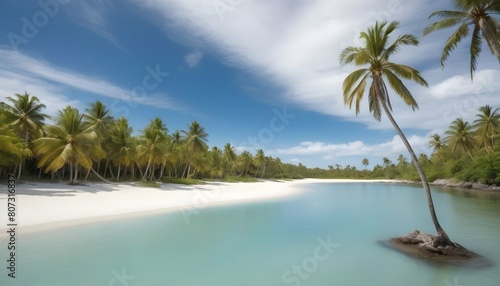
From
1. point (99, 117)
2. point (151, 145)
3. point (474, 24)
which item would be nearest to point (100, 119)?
point (99, 117)

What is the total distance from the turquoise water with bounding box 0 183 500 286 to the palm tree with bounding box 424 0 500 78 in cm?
812

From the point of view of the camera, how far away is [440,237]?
9.30 meters

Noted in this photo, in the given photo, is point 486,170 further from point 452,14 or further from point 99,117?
point 99,117

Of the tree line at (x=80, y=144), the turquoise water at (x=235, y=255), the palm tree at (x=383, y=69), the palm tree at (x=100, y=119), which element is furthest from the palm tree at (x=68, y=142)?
the palm tree at (x=383, y=69)

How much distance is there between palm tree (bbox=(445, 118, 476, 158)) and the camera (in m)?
49.7

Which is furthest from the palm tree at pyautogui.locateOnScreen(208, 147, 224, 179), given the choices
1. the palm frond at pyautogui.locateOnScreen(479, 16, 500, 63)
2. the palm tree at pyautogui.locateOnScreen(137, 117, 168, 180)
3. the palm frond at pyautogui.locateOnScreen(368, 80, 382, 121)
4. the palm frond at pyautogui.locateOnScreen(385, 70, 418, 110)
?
the palm frond at pyautogui.locateOnScreen(479, 16, 500, 63)

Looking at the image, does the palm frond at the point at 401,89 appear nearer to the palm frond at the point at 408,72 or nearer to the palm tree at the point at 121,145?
the palm frond at the point at 408,72

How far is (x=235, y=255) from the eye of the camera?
9398 mm

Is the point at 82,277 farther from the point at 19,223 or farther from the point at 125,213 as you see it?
the point at 125,213

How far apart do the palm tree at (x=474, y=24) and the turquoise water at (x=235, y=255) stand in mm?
8117

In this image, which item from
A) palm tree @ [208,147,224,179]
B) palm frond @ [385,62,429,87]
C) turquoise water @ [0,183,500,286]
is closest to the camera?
turquoise water @ [0,183,500,286]

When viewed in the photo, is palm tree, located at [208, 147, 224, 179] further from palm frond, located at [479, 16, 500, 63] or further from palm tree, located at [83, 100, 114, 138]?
palm frond, located at [479, 16, 500, 63]

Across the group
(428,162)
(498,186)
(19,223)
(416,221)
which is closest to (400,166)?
(428,162)

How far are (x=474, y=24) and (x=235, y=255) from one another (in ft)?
44.0
